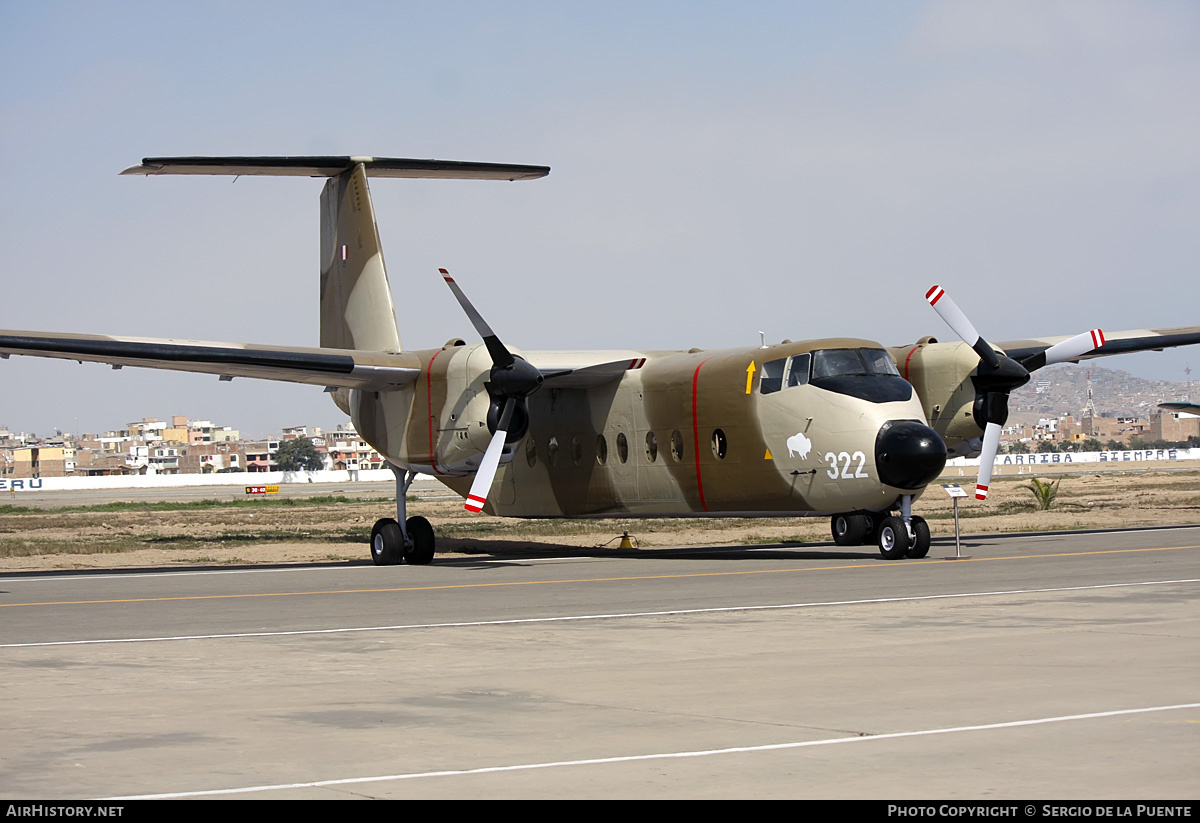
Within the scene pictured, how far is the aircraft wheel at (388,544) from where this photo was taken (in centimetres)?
2478

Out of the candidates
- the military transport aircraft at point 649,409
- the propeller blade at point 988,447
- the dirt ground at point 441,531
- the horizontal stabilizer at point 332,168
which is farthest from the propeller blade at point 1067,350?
the horizontal stabilizer at point 332,168

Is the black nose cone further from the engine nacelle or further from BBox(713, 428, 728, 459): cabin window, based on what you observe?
the engine nacelle

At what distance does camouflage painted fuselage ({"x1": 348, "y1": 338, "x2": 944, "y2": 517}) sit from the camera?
20719mm

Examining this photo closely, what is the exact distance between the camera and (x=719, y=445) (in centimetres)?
2231

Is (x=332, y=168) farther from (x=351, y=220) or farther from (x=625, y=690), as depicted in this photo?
(x=625, y=690)

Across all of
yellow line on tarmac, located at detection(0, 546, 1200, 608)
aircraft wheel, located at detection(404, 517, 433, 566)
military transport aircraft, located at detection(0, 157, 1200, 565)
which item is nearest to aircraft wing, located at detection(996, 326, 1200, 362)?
military transport aircraft, located at detection(0, 157, 1200, 565)

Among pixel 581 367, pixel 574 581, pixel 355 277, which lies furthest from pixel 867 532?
pixel 355 277

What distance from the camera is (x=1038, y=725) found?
731cm

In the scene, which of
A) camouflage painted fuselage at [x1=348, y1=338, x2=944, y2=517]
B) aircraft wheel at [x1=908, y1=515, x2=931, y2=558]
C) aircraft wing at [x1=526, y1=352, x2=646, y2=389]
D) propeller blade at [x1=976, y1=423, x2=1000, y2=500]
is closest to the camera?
camouflage painted fuselage at [x1=348, y1=338, x2=944, y2=517]

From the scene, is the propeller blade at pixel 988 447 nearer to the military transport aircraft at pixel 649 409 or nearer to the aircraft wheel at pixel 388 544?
the military transport aircraft at pixel 649 409

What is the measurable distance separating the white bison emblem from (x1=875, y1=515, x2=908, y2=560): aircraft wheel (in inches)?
68.1

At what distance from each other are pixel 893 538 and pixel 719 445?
3190 mm

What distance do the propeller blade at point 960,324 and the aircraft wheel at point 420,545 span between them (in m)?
9.92

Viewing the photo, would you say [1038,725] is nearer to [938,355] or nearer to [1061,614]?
[1061,614]
